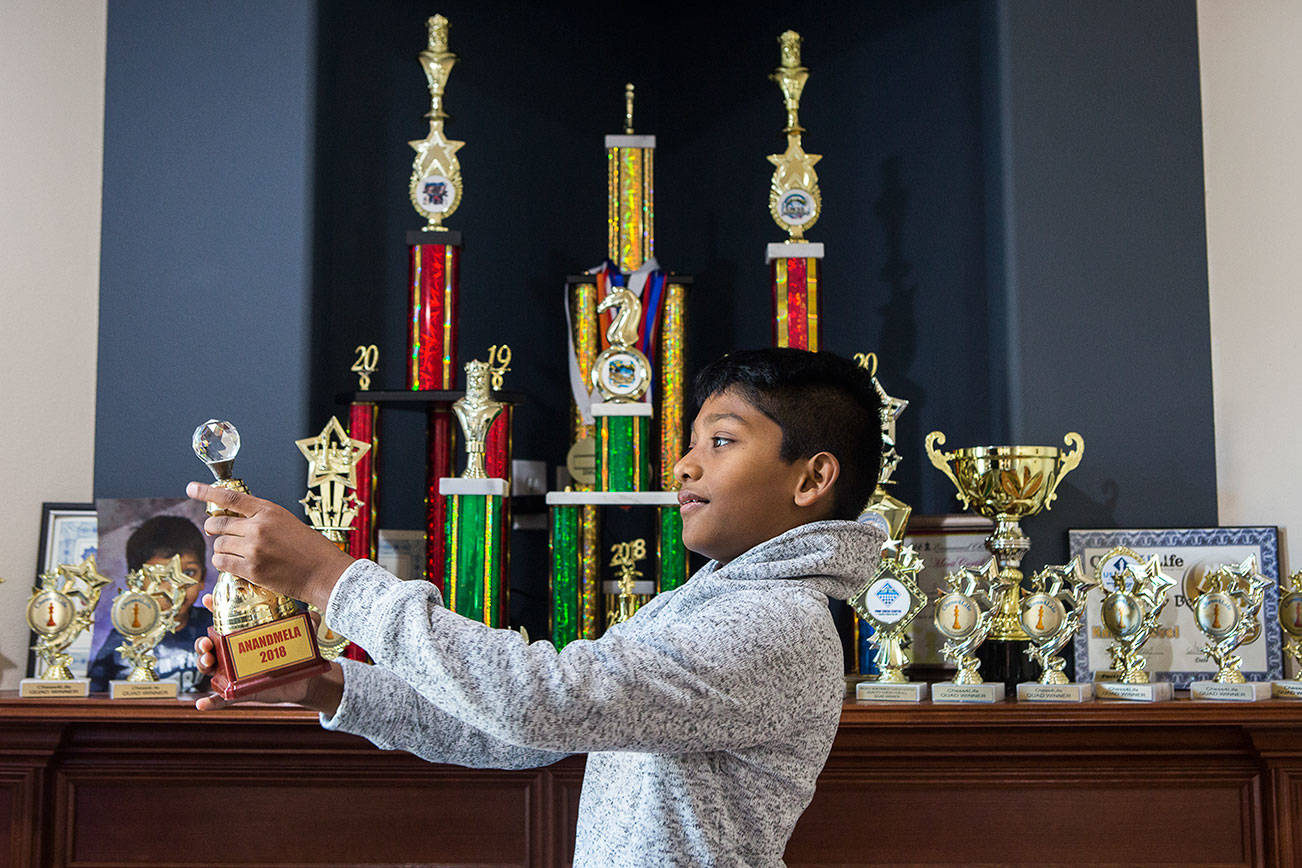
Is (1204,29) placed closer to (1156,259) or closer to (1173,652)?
(1156,259)

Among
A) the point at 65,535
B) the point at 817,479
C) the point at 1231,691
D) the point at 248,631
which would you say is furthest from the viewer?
the point at 65,535

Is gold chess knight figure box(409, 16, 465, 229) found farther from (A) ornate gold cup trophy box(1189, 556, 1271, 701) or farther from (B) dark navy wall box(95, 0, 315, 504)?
(A) ornate gold cup trophy box(1189, 556, 1271, 701)

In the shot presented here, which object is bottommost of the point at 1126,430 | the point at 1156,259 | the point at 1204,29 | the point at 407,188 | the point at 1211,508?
the point at 1211,508

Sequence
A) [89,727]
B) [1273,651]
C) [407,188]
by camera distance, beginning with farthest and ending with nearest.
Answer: [407,188], [1273,651], [89,727]

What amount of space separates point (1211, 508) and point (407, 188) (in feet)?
6.08

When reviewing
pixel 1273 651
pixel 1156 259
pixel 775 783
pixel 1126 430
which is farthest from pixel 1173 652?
pixel 775 783

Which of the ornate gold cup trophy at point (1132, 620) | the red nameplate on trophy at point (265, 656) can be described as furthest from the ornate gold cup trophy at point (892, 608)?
the red nameplate on trophy at point (265, 656)

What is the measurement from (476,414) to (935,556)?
0.94m

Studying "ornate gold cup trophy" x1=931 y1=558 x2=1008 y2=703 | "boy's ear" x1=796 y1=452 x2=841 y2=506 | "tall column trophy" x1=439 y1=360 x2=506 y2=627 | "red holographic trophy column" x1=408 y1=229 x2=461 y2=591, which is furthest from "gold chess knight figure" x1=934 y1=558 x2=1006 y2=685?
"boy's ear" x1=796 y1=452 x2=841 y2=506

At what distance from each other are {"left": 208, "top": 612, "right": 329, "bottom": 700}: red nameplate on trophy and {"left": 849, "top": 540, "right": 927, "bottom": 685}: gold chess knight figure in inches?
51.4

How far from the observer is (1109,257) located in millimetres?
2529

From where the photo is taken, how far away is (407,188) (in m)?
2.86

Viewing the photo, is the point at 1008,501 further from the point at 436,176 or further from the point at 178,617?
the point at 178,617

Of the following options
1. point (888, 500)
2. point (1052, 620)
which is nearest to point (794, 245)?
point (888, 500)
